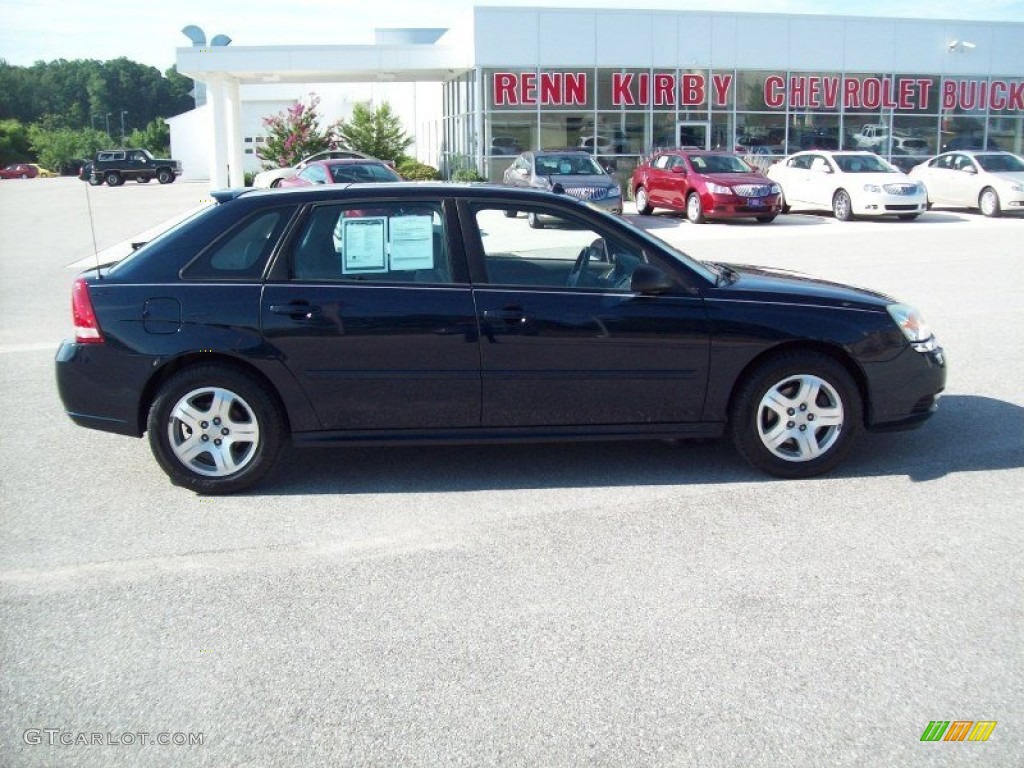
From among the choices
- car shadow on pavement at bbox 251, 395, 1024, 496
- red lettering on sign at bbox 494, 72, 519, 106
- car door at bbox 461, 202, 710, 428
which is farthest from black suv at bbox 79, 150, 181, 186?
car door at bbox 461, 202, 710, 428

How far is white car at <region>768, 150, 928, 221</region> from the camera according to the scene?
2316 cm

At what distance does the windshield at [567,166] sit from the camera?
23.0m

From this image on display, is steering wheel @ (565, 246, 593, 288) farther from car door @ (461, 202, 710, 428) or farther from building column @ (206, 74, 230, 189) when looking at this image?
building column @ (206, 74, 230, 189)

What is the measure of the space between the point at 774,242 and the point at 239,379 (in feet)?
49.5

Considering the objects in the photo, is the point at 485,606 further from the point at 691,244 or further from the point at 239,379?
the point at 691,244

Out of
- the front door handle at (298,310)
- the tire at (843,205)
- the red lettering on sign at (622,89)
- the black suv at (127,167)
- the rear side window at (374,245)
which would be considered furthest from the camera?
the black suv at (127,167)

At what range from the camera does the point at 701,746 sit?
3.14 m

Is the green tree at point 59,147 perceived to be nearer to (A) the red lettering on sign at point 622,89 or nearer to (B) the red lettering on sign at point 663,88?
(A) the red lettering on sign at point 622,89

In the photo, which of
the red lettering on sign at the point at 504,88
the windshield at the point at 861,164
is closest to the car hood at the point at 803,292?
the windshield at the point at 861,164

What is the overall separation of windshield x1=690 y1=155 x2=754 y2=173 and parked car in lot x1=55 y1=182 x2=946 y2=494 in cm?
1901

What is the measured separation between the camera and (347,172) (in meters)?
21.7

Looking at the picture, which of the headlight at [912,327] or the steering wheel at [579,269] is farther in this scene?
the headlight at [912,327]

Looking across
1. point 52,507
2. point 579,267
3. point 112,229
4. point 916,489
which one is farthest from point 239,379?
point 112,229

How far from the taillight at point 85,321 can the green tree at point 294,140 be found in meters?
33.2
